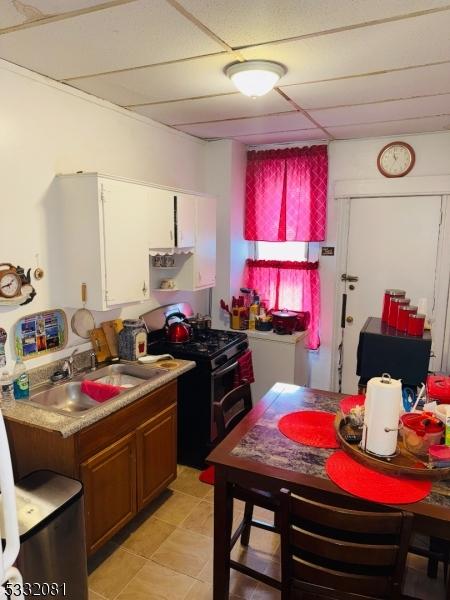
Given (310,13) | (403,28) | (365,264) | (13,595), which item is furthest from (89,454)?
(365,264)

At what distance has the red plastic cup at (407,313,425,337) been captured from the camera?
2289 mm

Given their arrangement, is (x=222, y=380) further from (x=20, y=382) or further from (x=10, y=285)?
(x=10, y=285)

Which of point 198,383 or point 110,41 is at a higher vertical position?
point 110,41

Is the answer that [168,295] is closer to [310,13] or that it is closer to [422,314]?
[422,314]

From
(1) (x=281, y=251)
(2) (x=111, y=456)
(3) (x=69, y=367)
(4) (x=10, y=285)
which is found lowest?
(2) (x=111, y=456)

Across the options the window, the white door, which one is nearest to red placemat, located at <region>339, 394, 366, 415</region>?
the white door

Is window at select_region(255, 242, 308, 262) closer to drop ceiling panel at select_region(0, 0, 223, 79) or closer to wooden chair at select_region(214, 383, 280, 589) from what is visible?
wooden chair at select_region(214, 383, 280, 589)

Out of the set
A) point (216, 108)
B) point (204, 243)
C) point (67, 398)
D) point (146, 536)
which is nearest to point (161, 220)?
point (204, 243)

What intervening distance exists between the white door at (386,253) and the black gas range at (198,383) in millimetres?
1305

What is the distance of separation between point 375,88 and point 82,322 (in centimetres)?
221

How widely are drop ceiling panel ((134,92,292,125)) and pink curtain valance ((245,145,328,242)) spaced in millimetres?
992

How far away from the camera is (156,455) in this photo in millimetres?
2598

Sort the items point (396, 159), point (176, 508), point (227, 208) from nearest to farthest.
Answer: point (176, 508), point (396, 159), point (227, 208)

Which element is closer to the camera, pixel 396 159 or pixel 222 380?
pixel 222 380
